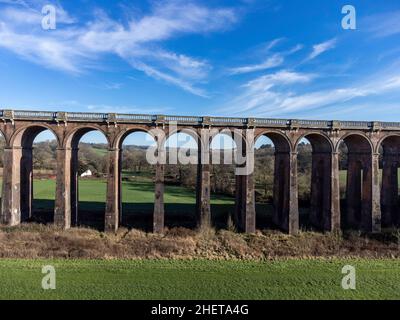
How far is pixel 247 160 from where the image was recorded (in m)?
25.3

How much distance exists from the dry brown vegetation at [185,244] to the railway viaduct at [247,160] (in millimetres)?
1269

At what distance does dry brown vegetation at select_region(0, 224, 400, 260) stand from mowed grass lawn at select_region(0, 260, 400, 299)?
1.53 meters

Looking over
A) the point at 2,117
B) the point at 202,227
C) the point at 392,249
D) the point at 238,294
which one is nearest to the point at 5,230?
the point at 2,117

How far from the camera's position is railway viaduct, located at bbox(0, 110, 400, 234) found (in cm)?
2412

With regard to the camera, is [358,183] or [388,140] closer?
[388,140]

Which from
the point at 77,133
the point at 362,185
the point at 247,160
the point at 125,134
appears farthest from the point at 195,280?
the point at 362,185

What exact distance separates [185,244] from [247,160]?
8.72 metres

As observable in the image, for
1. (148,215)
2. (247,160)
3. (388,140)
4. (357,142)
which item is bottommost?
(148,215)

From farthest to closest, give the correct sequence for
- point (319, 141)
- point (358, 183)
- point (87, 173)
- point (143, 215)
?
point (87, 173)
point (143, 215)
point (358, 183)
point (319, 141)

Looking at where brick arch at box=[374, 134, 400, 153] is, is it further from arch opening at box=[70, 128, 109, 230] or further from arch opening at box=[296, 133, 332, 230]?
arch opening at box=[70, 128, 109, 230]

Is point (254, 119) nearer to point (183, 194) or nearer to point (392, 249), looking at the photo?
point (392, 249)

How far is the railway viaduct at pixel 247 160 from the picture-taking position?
24125 mm

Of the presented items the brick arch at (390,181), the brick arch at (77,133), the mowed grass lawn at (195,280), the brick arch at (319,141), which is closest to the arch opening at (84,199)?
the brick arch at (77,133)

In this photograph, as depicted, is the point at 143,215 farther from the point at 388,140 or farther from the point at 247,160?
the point at 388,140
